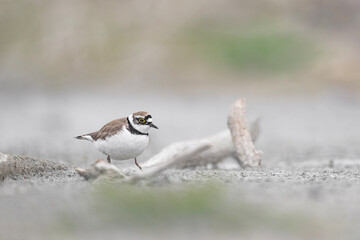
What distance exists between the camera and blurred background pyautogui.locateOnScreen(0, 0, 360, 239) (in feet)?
70.1

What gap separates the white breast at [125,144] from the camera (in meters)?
7.85

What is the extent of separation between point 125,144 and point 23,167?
1162mm

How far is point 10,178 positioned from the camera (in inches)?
307

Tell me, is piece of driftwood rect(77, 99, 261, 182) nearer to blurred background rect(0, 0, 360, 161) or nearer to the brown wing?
the brown wing

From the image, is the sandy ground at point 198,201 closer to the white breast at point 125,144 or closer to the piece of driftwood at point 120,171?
the piece of driftwood at point 120,171

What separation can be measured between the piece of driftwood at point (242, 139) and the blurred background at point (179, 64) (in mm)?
6506

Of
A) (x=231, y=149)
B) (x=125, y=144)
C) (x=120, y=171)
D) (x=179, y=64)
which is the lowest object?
(x=120, y=171)

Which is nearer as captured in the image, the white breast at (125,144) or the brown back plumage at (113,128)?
the white breast at (125,144)

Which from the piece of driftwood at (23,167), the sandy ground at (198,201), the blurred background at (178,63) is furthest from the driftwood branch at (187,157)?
the blurred background at (178,63)

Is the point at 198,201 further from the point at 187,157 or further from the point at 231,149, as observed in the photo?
the point at 231,149

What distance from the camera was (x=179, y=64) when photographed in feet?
102

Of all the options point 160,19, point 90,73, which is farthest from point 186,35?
point 90,73

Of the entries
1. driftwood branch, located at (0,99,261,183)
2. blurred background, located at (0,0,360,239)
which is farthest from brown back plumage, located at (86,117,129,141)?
blurred background, located at (0,0,360,239)

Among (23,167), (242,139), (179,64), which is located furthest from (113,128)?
(179,64)
